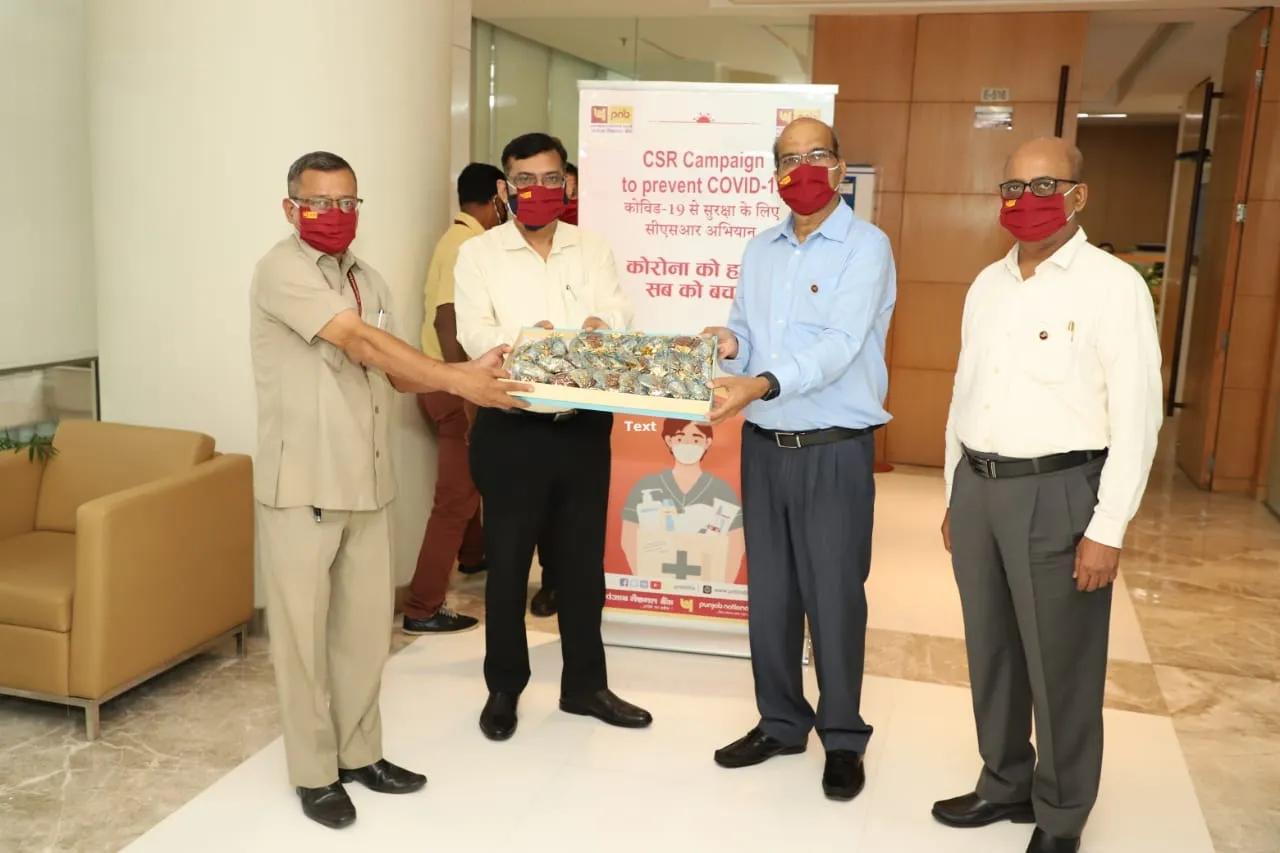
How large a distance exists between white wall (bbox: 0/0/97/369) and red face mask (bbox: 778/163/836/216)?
3.27 meters

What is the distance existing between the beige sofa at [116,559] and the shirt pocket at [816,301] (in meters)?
2.21

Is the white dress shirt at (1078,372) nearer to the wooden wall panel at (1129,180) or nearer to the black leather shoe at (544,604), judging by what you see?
the black leather shoe at (544,604)

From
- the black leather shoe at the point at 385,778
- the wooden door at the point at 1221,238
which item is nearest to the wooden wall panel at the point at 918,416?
the wooden door at the point at 1221,238

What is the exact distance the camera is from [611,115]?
14.0ft

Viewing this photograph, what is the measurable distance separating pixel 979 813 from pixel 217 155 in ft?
11.6

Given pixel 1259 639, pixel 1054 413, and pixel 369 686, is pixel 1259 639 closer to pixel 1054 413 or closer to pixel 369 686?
pixel 1054 413

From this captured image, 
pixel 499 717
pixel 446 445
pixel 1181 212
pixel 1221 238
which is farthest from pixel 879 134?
pixel 499 717

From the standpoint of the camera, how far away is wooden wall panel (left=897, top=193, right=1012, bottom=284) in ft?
27.6

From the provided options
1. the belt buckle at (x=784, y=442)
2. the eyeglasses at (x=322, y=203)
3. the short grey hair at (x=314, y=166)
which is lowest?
the belt buckle at (x=784, y=442)

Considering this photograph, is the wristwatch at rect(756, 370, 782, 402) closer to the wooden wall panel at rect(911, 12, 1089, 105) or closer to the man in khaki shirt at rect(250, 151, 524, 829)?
the man in khaki shirt at rect(250, 151, 524, 829)

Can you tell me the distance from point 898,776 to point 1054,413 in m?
1.39

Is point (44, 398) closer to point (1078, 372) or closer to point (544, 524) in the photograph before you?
point (544, 524)

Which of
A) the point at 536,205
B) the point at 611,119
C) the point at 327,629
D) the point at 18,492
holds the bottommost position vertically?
the point at 327,629

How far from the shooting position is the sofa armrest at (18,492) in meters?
4.18
